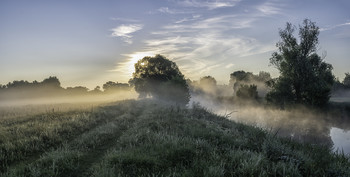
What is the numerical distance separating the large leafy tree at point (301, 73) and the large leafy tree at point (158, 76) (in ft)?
70.6

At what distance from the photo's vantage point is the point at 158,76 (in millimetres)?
54156

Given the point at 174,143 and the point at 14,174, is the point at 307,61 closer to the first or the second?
the point at 174,143

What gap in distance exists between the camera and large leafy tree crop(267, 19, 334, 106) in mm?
32594

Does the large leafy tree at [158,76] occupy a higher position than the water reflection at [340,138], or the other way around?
the large leafy tree at [158,76]

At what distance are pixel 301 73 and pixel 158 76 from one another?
1308 inches

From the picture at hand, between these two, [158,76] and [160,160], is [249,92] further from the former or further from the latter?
[160,160]

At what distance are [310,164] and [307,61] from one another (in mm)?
33834

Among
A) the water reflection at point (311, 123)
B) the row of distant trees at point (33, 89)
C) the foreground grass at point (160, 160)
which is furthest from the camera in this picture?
the row of distant trees at point (33, 89)

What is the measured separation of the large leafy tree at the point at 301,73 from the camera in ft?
107

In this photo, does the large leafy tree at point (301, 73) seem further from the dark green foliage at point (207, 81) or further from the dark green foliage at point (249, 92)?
the dark green foliage at point (207, 81)

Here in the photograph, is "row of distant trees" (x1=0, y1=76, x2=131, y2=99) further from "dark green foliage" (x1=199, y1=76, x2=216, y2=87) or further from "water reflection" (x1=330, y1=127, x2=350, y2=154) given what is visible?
"dark green foliage" (x1=199, y1=76, x2=216, y2=87)

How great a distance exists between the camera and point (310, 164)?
5699 mm

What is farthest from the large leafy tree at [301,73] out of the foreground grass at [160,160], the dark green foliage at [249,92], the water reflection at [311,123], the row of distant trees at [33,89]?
the row of distant trees at [33,89]

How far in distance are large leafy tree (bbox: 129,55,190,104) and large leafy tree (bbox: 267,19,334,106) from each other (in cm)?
2151
